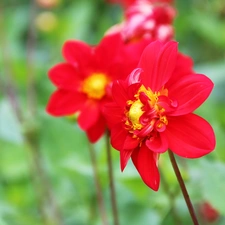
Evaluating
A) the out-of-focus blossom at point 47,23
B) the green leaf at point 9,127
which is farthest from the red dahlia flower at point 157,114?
the out-of-focus blossom at point 47,23

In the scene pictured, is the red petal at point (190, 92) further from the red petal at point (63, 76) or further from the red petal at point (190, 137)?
the red petal at point (63, 76)

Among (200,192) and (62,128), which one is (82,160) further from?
(200,192)

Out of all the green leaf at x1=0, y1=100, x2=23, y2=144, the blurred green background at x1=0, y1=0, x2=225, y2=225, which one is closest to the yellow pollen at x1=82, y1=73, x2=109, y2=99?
the blurred green background at x1=0, y1=0, x2=225, y2=225

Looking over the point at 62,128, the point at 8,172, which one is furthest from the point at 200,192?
the point at 8,172

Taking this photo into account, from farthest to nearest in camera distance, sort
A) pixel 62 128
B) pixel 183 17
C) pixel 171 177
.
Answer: pixel 183 17 < pixel 62 128 < pixel 171 177

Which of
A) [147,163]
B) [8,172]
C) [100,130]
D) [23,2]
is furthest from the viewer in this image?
[23,2]

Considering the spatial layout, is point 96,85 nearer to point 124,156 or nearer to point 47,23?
point 124,156

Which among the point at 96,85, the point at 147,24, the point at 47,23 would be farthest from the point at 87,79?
the point at 47,23
